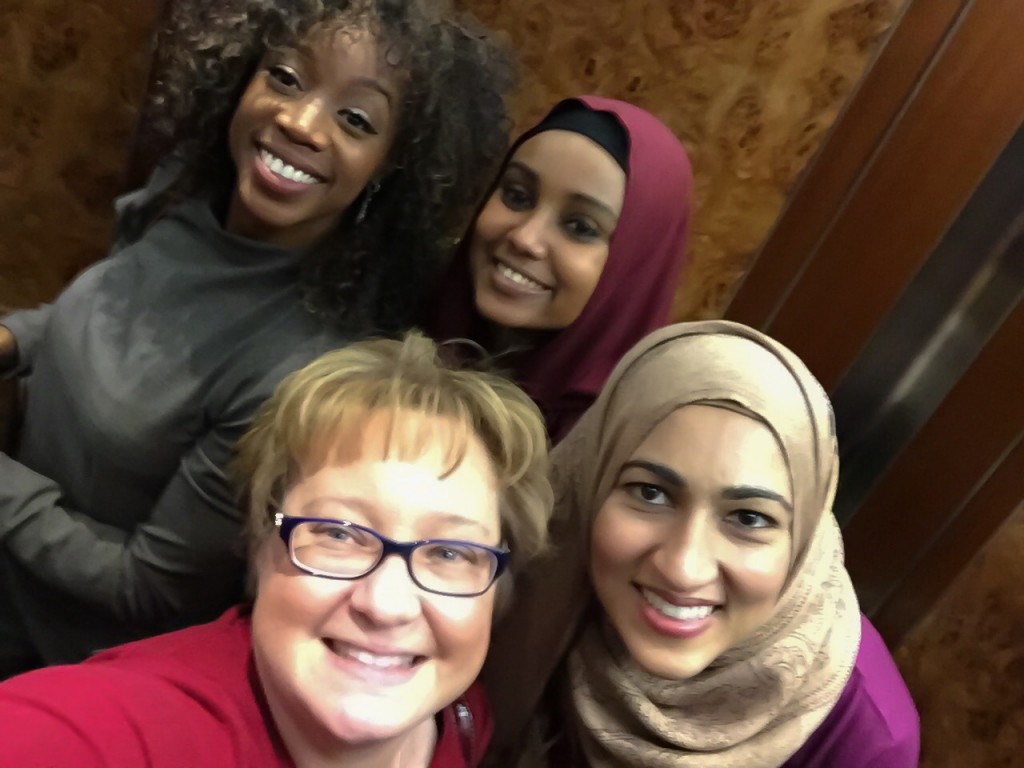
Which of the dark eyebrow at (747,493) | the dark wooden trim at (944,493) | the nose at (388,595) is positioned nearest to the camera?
the nose at (388,595)

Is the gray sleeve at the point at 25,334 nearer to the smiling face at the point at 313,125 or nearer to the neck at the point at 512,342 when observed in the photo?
the smiling face at the point at 313,125

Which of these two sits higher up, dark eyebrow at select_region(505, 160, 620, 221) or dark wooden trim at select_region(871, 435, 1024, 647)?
dark eyebrow at select_region(505, 160, 620, 221)

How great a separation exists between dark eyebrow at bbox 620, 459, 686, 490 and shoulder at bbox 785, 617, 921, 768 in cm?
36

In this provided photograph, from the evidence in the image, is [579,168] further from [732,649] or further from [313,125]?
[732,649]

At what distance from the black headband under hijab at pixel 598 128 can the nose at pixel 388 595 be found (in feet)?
2.19

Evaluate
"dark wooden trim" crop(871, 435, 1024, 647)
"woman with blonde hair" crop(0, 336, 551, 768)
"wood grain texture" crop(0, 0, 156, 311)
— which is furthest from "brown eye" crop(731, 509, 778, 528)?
"wood grain texture" crop(0, 0, 156, 311)

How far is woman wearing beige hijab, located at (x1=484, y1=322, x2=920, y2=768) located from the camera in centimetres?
89

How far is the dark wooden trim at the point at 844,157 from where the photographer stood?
146cm

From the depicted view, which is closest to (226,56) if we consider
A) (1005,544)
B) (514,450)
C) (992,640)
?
(514,450)

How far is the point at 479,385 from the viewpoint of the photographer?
34.6 inches

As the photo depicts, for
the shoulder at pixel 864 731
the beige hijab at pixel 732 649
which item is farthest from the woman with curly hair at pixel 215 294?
the shoulder at pixel 864 731

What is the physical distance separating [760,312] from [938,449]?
0.46m

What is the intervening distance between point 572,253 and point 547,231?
5cm

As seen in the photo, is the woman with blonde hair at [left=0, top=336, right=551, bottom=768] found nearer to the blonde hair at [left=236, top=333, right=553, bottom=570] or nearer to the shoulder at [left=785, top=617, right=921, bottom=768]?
the blonde hair at [left=236, top=333, right=553, bottom=570]
